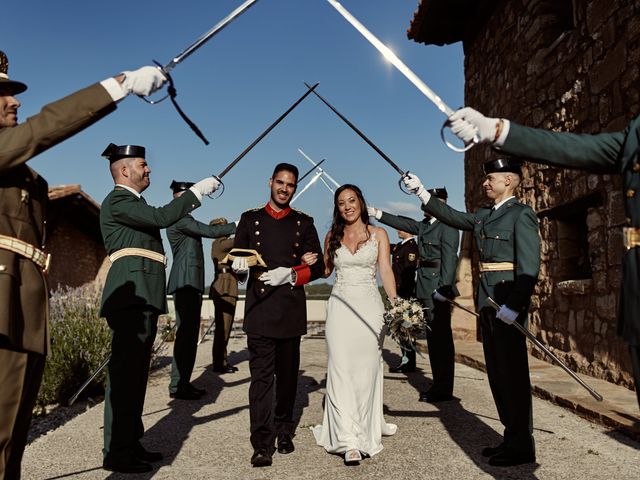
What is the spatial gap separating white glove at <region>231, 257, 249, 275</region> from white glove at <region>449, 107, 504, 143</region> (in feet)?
7.78

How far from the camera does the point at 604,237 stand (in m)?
6.25

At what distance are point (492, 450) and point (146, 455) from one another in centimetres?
246

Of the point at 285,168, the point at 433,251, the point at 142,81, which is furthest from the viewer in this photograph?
the point at 433,251

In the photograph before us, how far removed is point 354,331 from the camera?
4.52 m

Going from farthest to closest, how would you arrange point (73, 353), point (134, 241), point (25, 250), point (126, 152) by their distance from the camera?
point (73, 353), point (126, 152), point (134, 241), point (25, 250)

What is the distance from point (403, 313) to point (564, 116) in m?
4.05

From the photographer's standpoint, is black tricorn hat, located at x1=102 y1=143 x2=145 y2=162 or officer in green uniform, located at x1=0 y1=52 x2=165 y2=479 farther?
black tricorn hat, located at x1=102 y1=143 x2=145 y2=162

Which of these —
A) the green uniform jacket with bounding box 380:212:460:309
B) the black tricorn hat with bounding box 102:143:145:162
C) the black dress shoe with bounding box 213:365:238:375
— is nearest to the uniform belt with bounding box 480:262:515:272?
the green uniform jacket with bounding box 380:212:460:309

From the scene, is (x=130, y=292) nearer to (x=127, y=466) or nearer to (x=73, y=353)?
(x=127, y=466)

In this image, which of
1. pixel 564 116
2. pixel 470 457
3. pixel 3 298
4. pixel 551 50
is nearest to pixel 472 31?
pixel 551 50

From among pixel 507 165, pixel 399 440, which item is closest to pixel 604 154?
pixel 507 165

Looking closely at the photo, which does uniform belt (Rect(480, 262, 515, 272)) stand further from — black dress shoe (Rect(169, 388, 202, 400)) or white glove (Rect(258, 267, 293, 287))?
black dress shoe (Rect(169, 388, 202, 400))

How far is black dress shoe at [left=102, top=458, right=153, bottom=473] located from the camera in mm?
3781

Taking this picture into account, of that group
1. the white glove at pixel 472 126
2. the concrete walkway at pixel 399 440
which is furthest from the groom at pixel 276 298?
the white glove at pixel 472 126
